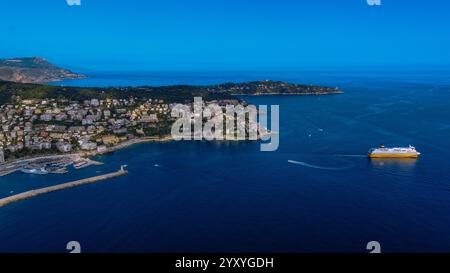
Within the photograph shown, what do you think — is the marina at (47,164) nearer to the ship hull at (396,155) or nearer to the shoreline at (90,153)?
the shoreline at (90,153)

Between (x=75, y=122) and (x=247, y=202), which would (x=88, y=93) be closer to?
(x=75, y=122)

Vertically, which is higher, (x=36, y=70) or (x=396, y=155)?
(x=36, y=70)

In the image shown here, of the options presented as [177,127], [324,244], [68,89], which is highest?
[68,89]

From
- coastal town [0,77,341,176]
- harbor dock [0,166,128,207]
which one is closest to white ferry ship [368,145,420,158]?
coastal town [0,77,341,176]

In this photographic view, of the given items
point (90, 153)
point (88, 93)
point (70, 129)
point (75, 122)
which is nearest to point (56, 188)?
point (90, 153)

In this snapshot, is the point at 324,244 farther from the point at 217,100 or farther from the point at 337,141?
the point at 217,100

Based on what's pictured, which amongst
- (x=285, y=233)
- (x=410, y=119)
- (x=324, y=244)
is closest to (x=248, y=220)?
(x=285, y=233)
